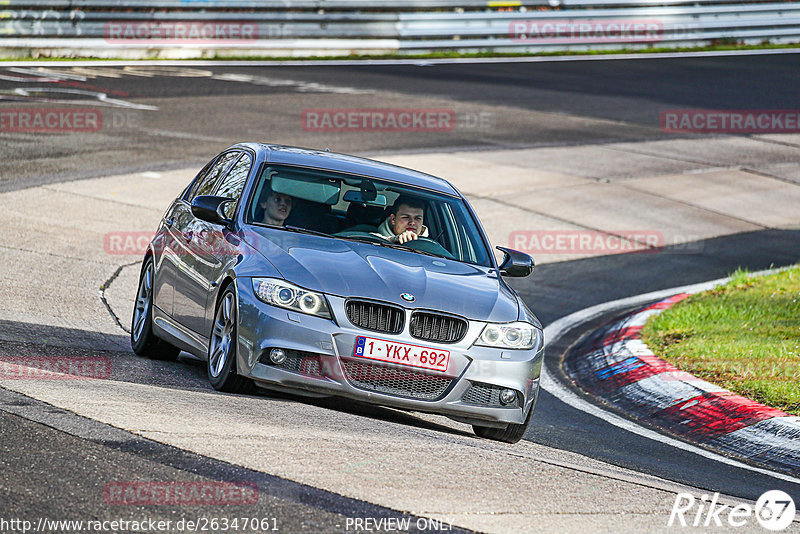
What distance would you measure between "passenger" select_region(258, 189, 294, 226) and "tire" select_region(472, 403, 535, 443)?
6.15ft

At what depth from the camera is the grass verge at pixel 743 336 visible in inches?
367

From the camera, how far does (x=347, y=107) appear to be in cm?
2345

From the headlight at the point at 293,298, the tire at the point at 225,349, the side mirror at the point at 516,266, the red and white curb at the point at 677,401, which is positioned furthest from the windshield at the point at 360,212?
the red and white curb at the point at 677,401

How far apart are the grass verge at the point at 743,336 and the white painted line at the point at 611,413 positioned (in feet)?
2.18

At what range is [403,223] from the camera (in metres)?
8.37

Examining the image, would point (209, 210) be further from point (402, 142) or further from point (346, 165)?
point (402, 142)

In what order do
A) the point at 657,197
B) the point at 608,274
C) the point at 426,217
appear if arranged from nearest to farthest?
the point at 426,217, the point at 608,274, the point at 657,197

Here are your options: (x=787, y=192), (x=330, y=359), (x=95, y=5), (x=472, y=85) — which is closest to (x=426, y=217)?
(x=330, y=359)

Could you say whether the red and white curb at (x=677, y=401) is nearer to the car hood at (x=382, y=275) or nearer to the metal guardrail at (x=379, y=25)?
the car hood at (x=382, y=275)

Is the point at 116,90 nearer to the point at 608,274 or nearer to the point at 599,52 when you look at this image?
the point at 608,274

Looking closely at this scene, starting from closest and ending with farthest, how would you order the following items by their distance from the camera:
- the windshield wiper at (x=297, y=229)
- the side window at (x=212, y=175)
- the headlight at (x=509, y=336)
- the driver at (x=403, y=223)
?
the headlight at (x=509, y=336) < the windshield wiper at (x=297, y=229) < the driver at (x=403, y=223) < the side window at (x=212, y=175)

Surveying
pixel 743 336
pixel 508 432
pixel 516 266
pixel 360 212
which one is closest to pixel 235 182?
pixel 360 212

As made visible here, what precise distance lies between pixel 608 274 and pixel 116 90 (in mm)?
12447

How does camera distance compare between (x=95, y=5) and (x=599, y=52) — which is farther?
(x=599, y=52)
